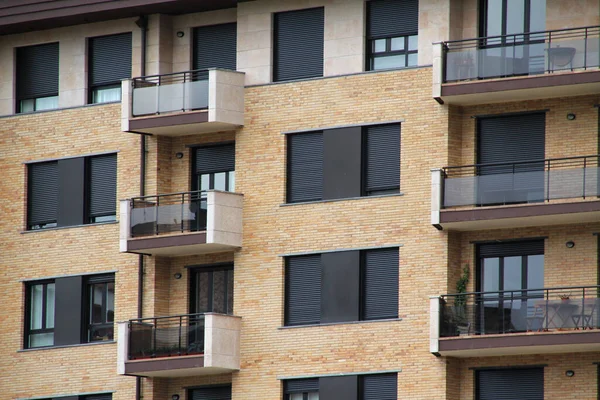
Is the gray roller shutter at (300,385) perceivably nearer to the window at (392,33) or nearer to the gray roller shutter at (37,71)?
the window at (392,33)

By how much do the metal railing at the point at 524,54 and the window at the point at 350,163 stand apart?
269 cm

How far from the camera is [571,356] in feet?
166

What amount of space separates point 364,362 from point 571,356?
5.46 meters

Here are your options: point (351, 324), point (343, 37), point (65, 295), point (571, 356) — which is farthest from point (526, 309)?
point (65, 295)

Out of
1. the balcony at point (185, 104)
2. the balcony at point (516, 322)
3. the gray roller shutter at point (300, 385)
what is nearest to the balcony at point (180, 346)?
the gray roller shutter at point (300, 385)

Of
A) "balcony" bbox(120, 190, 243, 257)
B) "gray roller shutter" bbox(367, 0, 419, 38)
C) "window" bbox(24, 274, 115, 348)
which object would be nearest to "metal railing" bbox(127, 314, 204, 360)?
"balcony" bbox(120, 190, 243, 257)

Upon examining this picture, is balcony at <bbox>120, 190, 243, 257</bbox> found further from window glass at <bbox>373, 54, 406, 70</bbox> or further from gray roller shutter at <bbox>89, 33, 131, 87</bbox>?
window glass at <bbox>373, 54, 406, 70</bbox>

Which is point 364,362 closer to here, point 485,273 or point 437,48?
point 485,273

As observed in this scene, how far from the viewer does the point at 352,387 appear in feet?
174

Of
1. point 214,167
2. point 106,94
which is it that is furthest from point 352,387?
point 106,94

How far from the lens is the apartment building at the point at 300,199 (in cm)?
5141

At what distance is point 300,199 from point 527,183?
681 centimetres

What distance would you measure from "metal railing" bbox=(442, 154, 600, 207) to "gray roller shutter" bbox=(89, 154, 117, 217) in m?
10.4

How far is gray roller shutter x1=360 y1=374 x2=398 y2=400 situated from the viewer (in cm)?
5256
